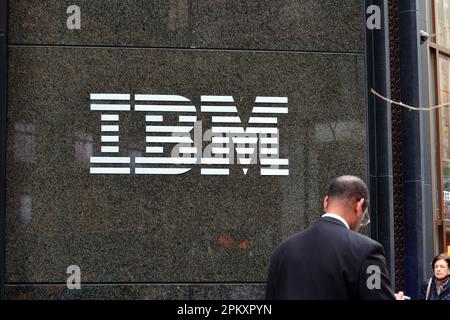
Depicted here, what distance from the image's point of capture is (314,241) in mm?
4695

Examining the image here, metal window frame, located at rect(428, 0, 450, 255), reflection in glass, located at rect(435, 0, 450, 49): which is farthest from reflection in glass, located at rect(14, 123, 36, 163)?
reflection in glass, located at rect(435, 0, 450, 49)

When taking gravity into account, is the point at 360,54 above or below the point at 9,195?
above

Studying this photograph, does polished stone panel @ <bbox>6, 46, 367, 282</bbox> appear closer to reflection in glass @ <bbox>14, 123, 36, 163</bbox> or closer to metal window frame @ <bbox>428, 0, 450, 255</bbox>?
reflection in glass @ <bbox>14, 123, 36, 163</bbox>

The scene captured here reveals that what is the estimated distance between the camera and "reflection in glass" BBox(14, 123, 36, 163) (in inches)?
323

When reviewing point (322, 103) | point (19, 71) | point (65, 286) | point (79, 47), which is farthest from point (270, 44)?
point (65, 286)

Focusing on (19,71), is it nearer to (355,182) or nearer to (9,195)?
(9,195)

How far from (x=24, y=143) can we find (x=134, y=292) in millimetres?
1640

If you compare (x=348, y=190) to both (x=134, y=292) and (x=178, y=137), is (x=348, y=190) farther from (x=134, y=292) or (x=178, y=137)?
(x=134, y=292)

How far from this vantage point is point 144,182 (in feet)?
27.0

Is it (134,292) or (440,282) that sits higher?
(134,292)

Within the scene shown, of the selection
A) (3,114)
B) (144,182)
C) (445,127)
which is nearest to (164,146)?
(144,182)

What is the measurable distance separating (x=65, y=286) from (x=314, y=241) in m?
3.95
